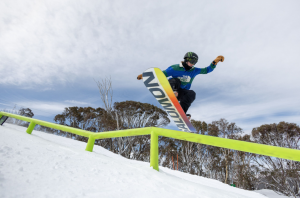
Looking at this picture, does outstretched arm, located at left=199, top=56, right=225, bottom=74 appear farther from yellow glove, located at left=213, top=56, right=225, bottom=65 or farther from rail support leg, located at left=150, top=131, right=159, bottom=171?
rail support leg, located at left=150, top=131, right=159, bottom=171

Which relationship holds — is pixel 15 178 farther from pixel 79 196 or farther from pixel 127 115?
pixel 127 115

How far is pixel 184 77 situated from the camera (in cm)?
345

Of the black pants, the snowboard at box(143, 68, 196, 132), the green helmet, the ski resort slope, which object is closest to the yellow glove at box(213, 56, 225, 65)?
the green helmet

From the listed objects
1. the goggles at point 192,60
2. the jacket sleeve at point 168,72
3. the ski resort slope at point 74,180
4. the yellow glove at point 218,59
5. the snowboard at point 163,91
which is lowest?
the ski resort slope at point 74,180

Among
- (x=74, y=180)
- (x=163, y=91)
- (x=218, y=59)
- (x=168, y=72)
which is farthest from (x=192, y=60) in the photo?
(x=74, y=180)

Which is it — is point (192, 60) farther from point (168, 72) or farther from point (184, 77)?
point (168, 72)

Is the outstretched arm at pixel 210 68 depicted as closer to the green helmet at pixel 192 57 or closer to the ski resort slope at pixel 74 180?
the green helmet at pixel 192 57

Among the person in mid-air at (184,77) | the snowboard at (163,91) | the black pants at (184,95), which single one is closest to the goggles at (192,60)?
the person in mid-air at (184,77)

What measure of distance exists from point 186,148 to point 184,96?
17299 mm

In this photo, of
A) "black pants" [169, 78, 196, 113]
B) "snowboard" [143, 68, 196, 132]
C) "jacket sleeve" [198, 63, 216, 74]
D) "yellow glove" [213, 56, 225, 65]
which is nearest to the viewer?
"snowboard" [143, 68, 196, 132]

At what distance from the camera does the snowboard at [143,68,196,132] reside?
313cm

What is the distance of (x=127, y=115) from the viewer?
18219 millimetres

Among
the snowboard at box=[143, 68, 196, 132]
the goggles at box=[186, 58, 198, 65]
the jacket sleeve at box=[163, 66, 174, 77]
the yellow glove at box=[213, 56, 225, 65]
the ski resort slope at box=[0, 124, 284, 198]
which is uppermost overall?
the yellow glove at box=[213, 56, 225, 65]

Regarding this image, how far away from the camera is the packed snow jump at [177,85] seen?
3150mm
